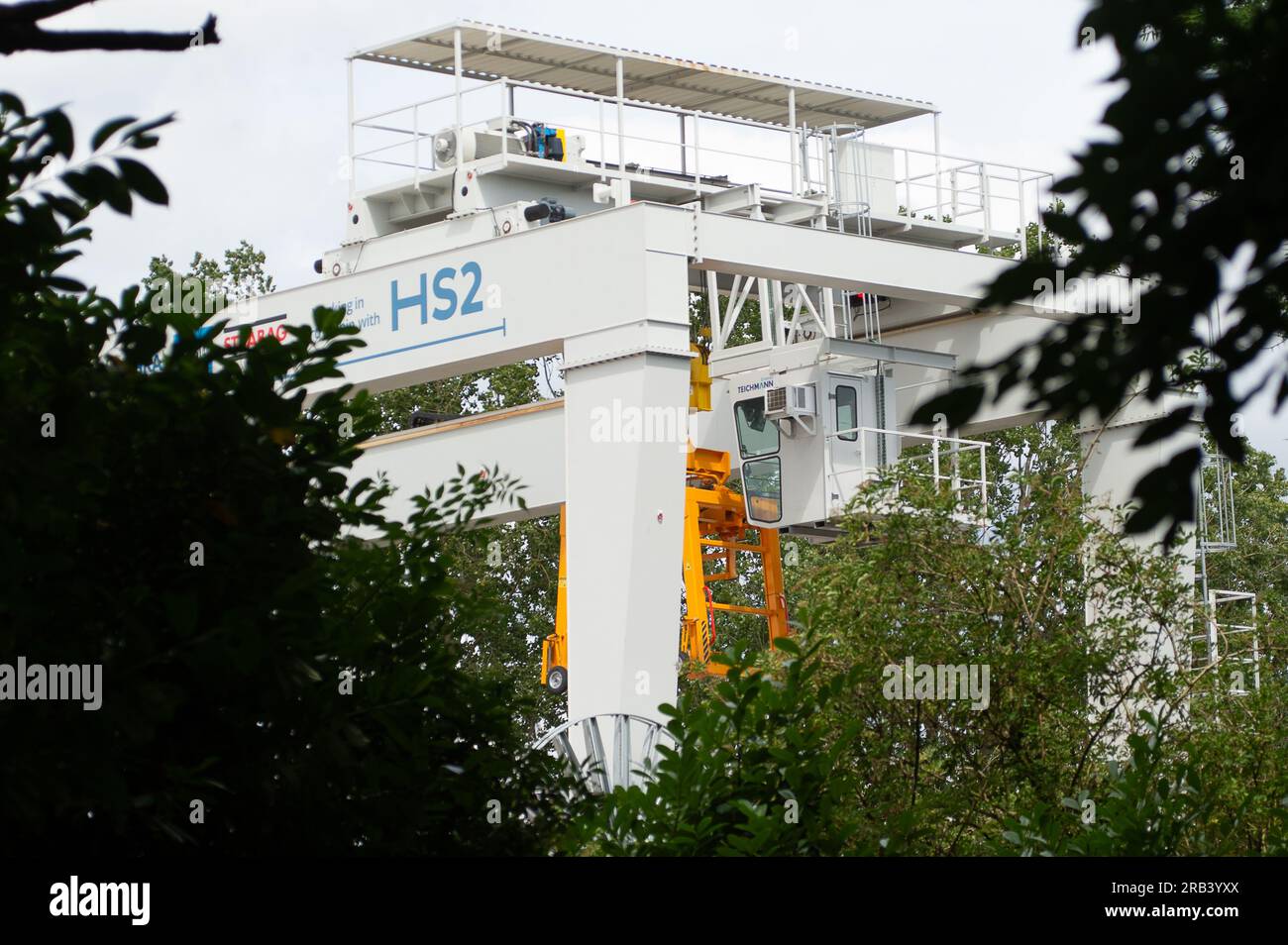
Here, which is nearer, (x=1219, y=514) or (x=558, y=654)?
(x=558, y=654)

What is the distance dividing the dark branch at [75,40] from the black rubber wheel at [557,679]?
20285mm

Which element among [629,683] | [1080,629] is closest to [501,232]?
[629,683]

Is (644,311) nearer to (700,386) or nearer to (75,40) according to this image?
(700,386)

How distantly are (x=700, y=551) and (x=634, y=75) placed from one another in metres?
5.75

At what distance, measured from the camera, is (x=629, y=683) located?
16.9 meters

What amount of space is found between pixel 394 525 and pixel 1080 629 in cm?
800

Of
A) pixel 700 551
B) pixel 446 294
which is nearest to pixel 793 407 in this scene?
pixel 700 551

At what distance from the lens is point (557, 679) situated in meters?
24.4

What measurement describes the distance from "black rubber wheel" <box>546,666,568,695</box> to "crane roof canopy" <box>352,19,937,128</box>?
685 cm

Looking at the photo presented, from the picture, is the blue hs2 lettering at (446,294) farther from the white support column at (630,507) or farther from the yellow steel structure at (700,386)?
the yellow steel structure at (700,386)

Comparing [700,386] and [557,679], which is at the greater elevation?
[700,386]

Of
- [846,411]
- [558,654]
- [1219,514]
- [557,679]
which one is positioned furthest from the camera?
[1219,514]

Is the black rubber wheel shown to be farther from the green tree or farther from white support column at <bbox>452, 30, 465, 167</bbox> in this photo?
the green tree

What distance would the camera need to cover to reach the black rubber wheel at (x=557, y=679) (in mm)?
24261
